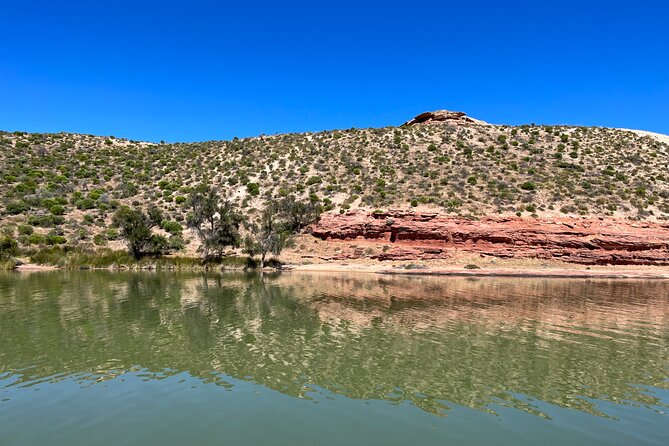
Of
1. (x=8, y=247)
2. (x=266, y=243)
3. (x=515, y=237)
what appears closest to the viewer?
(x=8, y=247)

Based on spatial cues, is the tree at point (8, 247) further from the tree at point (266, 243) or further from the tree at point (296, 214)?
the tree at point (296, 214)

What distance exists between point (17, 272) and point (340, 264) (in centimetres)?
2745

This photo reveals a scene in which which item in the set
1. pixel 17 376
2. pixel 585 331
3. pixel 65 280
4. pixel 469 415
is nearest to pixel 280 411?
pixel 469 415

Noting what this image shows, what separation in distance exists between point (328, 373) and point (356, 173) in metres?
50.2

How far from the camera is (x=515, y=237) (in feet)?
136

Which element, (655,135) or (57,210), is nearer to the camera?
(57,210)

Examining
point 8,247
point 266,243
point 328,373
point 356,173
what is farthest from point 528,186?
point 8,247

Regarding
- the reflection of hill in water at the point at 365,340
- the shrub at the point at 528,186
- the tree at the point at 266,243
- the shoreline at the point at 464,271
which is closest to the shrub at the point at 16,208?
the shoreline at the point at 464,271

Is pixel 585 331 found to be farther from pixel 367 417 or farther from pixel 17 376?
pixel 17 376

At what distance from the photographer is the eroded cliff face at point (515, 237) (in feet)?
131

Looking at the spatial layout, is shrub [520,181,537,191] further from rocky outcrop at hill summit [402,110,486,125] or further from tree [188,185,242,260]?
tree [188,185,242,260]

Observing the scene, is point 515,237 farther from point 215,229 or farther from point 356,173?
point 215,229

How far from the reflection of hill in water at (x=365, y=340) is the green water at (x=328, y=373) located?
6 cm

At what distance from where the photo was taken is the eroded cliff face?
4000 cm
